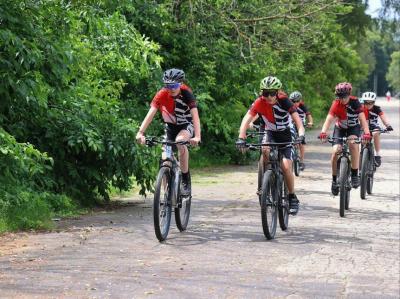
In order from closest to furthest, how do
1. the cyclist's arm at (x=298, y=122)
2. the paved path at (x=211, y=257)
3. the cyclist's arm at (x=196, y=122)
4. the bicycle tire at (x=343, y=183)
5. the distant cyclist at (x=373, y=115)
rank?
the paved path at (x=211, y=257), the cyclist's arm at (x=196, y=122), the cyclist's arm at (x=298, y=122), the bicycle tire at (x=343, y=183), the distant cyclist at (x=373, y=115)

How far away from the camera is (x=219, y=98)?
67.5 ft

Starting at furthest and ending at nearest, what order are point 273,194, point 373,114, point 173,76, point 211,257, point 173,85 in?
point 373,114 < point 273,194 < point 173,85 < point 173,76 < point 211,257

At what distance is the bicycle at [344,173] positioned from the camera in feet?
38.6

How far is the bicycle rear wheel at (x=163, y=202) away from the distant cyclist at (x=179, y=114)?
47cm

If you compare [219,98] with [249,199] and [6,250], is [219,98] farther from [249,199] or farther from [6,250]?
[6,250]

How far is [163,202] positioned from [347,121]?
4.82 m

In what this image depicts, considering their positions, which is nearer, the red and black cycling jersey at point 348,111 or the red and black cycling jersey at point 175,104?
the red and black cycling jersey at point 175,104

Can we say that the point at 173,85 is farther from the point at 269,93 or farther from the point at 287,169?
the point at 287,169

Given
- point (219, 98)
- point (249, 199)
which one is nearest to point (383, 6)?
point (219, 98)

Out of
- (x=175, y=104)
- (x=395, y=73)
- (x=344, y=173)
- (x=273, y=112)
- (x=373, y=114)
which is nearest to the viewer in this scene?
(x=175, y=104)

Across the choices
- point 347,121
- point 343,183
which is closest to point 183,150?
point 343,183

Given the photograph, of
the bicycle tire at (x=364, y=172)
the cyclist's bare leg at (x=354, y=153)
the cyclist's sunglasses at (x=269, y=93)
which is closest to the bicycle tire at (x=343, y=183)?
the cyclist's bare leg at (x=354, y=153)

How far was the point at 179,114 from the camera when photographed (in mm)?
9555

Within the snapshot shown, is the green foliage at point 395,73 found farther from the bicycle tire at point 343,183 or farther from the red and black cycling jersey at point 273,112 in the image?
the red and black cycling jersey at point 273,112
